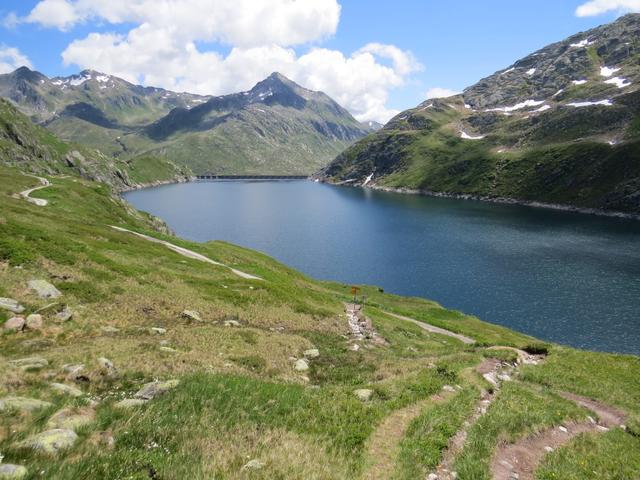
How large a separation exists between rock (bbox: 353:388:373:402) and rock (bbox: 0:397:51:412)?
11.1m

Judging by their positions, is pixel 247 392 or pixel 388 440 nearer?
pixel 388 440

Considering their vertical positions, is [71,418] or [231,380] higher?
[71,418]

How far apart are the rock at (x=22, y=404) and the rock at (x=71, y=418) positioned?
1.96ft

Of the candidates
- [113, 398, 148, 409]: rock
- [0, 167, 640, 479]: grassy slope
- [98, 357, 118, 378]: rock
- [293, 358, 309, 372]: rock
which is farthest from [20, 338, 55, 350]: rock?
[293, 358, 309, 372]: rock

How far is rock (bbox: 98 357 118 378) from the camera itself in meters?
15.5

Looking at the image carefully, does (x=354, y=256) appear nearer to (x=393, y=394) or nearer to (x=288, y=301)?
(x=288, y=301)

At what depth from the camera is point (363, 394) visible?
1691cm

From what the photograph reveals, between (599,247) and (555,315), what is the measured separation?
2911 inches

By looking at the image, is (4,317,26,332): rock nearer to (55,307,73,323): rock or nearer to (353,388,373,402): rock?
(55,307,73,323): rock

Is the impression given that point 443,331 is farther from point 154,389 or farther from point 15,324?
point 15,324

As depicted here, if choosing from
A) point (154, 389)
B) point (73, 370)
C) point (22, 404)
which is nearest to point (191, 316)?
point (73, 370)

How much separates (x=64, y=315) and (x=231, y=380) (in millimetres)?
14485

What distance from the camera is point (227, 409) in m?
12.9

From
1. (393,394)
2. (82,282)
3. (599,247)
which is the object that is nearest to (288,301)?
(82,282)
